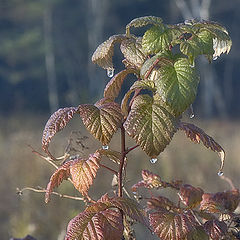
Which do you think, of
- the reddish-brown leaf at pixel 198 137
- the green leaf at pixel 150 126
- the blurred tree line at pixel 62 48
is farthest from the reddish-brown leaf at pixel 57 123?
the blurred tree line at pixel 62 48

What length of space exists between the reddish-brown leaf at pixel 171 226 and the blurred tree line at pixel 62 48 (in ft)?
60.7

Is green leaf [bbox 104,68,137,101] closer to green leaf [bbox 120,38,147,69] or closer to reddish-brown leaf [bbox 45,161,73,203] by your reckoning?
green leaf [bbox 120,38,147,69]

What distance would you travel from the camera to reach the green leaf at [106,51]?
1.11m

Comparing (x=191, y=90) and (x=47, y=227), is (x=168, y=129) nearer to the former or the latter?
(x=191, y=90)

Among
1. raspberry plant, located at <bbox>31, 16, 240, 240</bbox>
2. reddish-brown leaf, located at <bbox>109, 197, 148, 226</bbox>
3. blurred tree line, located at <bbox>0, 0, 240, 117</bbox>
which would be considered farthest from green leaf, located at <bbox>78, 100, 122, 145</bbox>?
blurred tree line, located at <bbox>0, 0, 240, 117</bbox>

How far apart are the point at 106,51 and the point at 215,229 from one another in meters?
0.40

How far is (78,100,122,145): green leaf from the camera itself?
97 centimetres

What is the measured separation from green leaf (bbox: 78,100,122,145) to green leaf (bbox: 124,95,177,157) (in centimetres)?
4

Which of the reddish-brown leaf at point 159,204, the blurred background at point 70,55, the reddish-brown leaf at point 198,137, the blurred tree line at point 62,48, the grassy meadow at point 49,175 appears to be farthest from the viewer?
the blurred tree line at point 62,48

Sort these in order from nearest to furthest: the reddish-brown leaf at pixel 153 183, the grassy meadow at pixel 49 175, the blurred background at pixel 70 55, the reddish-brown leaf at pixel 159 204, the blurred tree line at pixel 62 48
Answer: the reddish-brown leaf at pixel 159 204
the reddish-brown leaf at pixel 153 183
the grassy meadow at pixel 49 175
the blurred background at pixel 70 55
the blurred tree line at pixel 62 48

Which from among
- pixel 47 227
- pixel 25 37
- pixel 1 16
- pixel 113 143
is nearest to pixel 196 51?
pixel 47 227

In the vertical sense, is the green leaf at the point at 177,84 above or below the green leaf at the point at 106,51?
below

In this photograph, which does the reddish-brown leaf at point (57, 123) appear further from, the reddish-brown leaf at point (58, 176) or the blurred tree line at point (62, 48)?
the blurred tree line at point (62, 48)

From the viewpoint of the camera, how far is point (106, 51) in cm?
112
